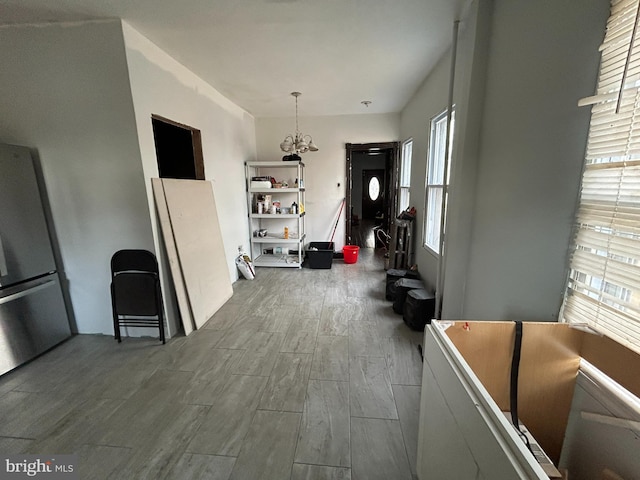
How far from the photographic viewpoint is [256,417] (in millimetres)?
1597

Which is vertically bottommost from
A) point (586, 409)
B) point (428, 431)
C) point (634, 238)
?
point (428, 431)

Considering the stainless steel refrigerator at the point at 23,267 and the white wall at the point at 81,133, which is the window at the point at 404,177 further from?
the stainless steel refrigerator at the point at 23,267

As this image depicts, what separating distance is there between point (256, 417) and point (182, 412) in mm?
486

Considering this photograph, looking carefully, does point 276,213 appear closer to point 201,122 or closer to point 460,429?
point 201,122

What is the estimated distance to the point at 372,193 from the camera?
9773mm

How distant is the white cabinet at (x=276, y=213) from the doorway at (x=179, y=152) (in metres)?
1.31

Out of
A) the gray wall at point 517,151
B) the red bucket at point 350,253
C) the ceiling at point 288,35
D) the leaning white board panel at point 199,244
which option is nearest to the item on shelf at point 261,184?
the leaning white board panel at point 199,244

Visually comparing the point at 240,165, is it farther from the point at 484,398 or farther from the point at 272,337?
the point at 484,398

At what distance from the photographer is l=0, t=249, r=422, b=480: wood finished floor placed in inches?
52.9

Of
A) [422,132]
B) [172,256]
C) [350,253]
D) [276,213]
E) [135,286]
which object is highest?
[422,132]

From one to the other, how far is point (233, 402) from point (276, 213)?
3271 millimetres

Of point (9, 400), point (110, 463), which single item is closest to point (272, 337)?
point (110, 463)

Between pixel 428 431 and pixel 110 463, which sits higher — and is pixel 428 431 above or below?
above

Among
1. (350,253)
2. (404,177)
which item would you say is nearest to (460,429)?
(350,253)
